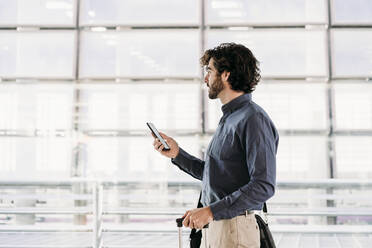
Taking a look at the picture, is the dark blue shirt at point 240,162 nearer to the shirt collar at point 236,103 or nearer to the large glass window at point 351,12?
the shirt collar at point 236,103

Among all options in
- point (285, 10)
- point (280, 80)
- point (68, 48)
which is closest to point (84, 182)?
point (68, 48)

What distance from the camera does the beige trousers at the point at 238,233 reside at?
126 cm

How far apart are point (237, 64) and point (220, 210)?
45cm

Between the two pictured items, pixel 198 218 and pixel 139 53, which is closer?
pixel 198 218

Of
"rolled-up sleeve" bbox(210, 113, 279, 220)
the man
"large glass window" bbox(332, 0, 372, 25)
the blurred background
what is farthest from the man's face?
"large glass window" bbox(332, 0, 372, 25)

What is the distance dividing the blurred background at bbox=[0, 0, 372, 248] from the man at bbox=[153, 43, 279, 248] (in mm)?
2593

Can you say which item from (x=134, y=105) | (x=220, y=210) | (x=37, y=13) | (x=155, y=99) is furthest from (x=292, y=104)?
(x=220, y=210)

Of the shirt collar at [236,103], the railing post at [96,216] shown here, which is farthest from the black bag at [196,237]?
the railing post at [96,216]

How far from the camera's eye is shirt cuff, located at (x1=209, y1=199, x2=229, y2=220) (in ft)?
3.96

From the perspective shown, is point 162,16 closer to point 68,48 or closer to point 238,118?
point 68,48

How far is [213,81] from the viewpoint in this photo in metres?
1.41

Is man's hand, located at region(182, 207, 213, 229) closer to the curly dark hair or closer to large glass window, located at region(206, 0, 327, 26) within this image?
the curly dark hair

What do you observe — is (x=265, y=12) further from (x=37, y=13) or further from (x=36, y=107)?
(x=36, y=107)

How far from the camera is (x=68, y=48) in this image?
4215mm
